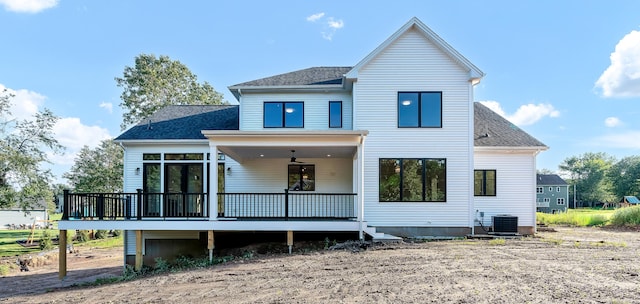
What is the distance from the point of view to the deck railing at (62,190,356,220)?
462 inches

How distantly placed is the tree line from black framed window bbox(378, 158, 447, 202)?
225 ft

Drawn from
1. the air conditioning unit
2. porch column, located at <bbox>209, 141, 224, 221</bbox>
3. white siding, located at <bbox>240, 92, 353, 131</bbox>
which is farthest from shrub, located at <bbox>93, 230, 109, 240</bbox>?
the air conditioning unit

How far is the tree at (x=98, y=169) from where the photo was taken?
1050 inches

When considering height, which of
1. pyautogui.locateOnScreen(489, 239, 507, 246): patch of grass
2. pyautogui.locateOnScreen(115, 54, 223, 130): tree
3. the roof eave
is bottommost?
pyautogui.locateOnScreen(489, 239, 507, 246): patch of grass

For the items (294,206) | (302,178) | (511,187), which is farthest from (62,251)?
(511,187)

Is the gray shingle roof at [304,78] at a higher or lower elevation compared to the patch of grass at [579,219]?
Answer: higher

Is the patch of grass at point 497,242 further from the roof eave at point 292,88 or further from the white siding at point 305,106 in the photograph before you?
the roof eave at point 292,88

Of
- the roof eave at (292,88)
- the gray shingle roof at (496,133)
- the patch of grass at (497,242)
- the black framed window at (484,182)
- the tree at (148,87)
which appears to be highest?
the tree at (148,87)

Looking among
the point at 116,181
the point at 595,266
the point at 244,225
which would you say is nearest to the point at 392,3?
the point at 244,225

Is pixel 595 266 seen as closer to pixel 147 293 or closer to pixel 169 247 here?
pixel 147 293

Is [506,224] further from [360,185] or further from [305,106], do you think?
[305,106]

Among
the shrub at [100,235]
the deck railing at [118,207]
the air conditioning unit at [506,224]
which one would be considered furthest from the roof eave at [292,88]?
the shrub at [100,235]

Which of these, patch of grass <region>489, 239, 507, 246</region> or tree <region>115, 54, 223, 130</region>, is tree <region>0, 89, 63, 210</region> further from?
patch of grass <region>489, 239, 507, 246</region>

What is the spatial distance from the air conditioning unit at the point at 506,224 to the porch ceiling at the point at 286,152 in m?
5.78
